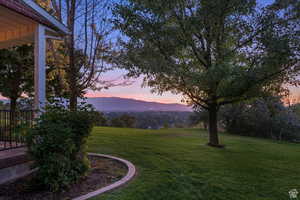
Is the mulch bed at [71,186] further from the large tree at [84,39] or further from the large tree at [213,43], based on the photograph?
the large tree at [213,43]

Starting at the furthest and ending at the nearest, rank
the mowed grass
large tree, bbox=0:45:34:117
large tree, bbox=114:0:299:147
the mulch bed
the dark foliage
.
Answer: the dark foliage < large tree, bbox=0:45:34:117 < large tree, bbox=114:0:299:147 < the mowed grass < the mulch bed

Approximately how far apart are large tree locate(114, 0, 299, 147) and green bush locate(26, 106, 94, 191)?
3.41 meters

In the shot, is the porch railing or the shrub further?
the shrub

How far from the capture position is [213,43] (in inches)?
277

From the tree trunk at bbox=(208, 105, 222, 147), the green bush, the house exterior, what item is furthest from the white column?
the tree trunk at bbox=(208, 105, 222, 147)

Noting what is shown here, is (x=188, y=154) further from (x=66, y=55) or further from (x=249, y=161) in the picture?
(x=66, y=55)

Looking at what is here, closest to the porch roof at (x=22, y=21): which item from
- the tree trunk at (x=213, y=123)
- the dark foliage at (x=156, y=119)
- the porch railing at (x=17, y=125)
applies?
the porch railing at (x=17, y=125)

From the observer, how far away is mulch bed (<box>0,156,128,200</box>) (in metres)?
2.92

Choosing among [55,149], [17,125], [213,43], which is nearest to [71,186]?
[55,149]

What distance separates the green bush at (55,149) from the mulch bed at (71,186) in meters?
0.13

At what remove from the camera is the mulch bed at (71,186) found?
292 cm

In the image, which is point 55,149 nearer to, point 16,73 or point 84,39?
point 84,39

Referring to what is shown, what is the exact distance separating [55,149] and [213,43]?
20.4ft

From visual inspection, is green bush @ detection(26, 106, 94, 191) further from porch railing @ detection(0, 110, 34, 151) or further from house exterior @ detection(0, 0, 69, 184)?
house exterior @ detection(0, 0, 69, 184)
